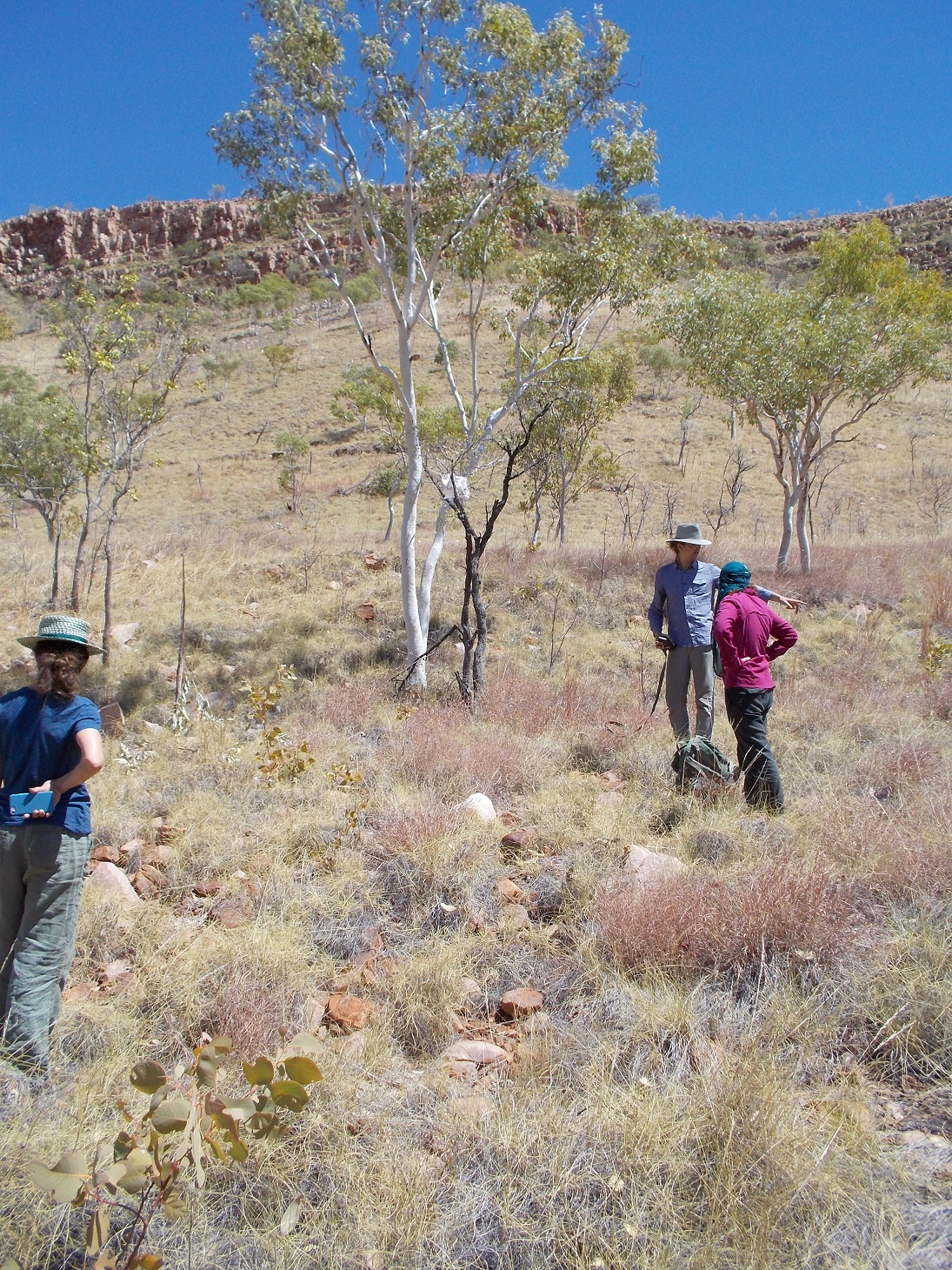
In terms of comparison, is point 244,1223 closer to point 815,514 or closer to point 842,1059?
point 842,1059

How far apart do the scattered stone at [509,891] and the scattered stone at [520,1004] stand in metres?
0.75

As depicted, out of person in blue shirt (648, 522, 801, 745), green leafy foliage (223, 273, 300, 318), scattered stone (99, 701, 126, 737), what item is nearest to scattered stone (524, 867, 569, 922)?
person in blue shirt (648, 522, 801, 745)

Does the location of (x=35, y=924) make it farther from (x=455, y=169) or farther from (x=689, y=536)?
(x=455, y=169)

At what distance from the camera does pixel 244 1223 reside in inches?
83.4

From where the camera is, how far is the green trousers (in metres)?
2.71

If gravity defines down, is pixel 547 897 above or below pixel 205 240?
below

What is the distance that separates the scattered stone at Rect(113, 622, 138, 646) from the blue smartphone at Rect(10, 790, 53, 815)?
754 cm

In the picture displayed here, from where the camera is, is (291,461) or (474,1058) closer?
(474,1058)

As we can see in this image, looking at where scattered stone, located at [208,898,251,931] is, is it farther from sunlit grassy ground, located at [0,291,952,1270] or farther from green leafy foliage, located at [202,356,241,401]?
green leafy foliage, located at [202,356,241,401]

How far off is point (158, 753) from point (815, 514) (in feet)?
75.0

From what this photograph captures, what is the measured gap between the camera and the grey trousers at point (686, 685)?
17.5ft

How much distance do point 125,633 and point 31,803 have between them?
7816 millimetres

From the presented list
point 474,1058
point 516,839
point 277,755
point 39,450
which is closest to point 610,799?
point 516,839

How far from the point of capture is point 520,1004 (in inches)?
119
